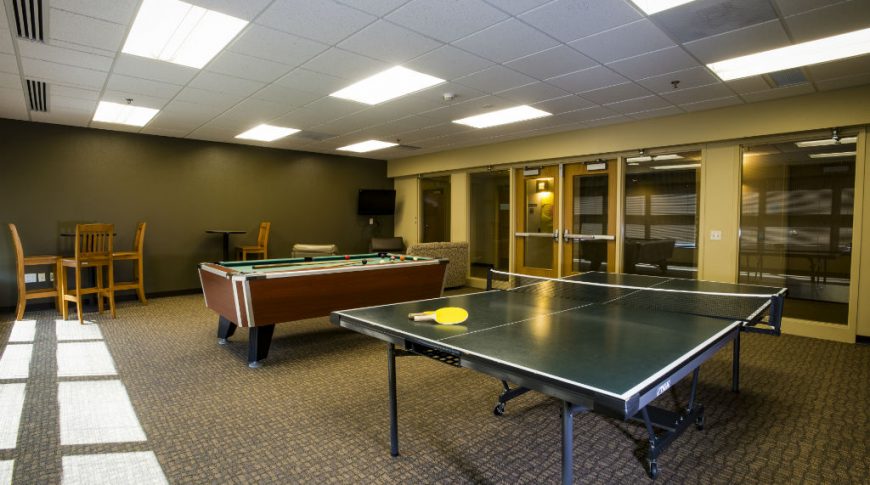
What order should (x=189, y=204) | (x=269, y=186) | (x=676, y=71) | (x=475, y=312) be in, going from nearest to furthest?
1. (x=475, y=312)
2. (x=676, y=71)
3. (x=189, y=204)
4. (x=269, y=186)

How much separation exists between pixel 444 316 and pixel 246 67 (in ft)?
10.1

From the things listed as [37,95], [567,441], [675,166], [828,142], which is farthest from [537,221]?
[37,95]

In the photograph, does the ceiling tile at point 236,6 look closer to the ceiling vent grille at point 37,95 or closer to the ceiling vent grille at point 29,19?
the ceiling vent grille at point 29,19

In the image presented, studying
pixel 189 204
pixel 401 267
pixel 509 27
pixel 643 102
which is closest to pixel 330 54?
pixel 509 27

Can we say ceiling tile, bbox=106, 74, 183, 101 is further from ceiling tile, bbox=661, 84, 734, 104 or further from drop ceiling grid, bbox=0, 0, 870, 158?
ceiling tile, bbox=661, 84, 734, 104

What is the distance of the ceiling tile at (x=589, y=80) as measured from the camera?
Result: 397cm

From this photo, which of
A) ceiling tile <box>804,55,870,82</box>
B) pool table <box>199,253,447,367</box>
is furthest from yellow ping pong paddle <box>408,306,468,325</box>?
ceiling tile <box>804,55,870,82</box>

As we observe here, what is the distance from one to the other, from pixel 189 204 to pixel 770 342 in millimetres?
8179

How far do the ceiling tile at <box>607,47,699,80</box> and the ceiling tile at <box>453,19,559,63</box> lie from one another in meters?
0.81

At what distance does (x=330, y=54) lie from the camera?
3.59m

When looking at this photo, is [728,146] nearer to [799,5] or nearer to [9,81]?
[799,5]

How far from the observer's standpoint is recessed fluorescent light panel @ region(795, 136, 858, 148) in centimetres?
A: 463

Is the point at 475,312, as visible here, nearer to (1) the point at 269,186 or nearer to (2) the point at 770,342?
(2) the point at 770,342

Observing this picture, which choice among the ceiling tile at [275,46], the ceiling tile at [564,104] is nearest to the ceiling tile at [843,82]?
the ceiling tile at [564,104]
